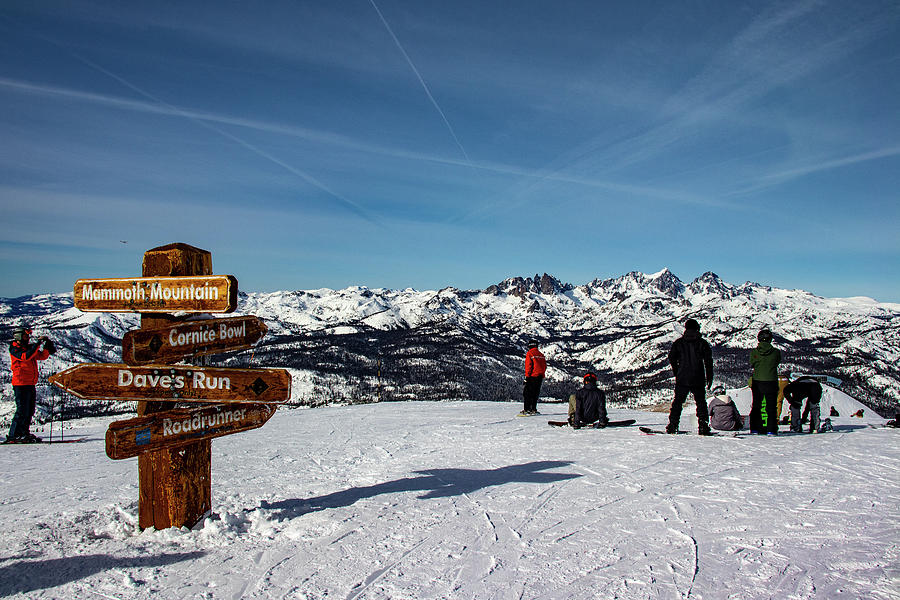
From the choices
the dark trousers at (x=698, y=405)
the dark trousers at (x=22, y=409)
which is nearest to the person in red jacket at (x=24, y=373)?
the dark trousers at (x=22, y=409)

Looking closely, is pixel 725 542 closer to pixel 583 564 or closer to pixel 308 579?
pixel 583 564

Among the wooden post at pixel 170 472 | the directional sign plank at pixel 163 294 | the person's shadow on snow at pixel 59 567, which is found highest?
the directional sign plank at pixel 163 294

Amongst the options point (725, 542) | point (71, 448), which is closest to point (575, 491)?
point (725, 542)

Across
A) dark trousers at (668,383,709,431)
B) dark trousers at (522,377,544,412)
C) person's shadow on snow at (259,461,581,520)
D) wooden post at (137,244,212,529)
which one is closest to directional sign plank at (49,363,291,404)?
wooden post at (137,244,212,529)

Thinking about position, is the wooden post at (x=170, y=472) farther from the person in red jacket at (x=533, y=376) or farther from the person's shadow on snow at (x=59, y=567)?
the person in red jacket at (x=533, y=376)

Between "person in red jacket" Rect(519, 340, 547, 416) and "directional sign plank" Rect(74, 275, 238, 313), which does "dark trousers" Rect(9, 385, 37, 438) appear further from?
"person in red jacket" Rect(519, 340, 547, 416)

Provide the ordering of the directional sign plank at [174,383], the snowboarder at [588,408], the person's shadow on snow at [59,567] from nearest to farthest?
the person's shadow on snow at [59,567] → the directional sign plank at [174,383] → the snowboarder at [588,408]

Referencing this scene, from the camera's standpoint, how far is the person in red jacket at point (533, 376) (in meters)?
15.8

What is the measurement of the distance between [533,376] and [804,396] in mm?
6918

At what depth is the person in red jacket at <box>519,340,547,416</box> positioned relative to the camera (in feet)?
51.8

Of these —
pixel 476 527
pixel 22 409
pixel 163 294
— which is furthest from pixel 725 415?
pixel 22 409

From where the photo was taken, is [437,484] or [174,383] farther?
[437,484]

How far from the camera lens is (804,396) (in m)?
13.3

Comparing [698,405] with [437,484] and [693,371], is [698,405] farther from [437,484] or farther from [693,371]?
[437,484]
